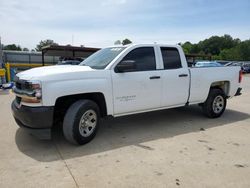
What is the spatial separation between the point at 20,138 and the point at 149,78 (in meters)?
2.94

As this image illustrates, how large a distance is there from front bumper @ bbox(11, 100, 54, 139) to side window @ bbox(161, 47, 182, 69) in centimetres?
285

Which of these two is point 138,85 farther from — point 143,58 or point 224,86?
point 224,86

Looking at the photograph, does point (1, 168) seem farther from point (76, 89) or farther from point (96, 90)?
point (96, 90)

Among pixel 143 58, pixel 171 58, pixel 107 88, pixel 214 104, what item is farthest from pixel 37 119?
pixel 214 104

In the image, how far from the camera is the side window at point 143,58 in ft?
15.8

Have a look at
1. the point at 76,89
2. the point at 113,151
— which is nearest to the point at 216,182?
the point at 113,151

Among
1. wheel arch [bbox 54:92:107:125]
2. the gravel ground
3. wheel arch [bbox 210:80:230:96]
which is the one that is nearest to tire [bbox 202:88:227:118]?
wheel arch [bbox 210:80:230:96]

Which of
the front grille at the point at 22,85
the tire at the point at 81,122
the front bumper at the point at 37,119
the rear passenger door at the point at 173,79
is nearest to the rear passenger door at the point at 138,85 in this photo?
the rear passenger door at the point at 173,79

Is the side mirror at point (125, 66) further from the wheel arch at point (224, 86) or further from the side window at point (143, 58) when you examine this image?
the wheel arch at point (224, 86)

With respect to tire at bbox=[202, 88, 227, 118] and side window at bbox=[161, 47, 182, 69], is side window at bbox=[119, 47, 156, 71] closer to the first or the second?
side window at bbox=[161, 47, 182, 69]

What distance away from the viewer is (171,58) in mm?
5434

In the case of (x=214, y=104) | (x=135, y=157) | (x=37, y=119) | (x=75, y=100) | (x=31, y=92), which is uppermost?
(x=31, y=92)

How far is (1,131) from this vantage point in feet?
16.3

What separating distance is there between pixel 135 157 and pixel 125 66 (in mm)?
1715
